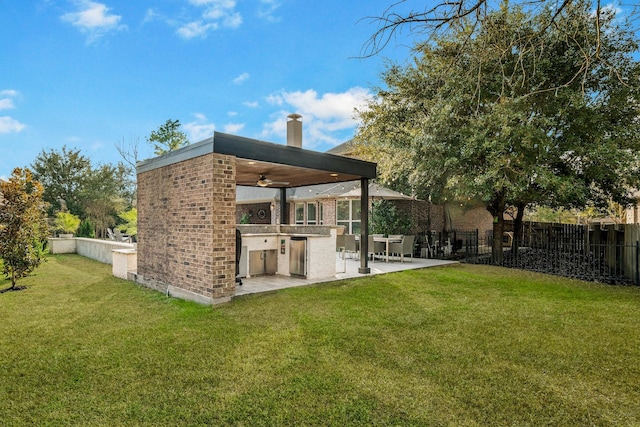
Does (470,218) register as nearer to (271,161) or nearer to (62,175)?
(271,161)

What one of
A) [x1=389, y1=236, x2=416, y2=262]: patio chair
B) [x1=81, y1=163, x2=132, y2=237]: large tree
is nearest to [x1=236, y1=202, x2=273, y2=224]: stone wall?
[x1=389, y1=236, x2=416, y2=262]: patio chair

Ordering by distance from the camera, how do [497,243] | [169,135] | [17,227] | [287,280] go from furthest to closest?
[169,135] → [497,243] → [287,280] → [17,227]

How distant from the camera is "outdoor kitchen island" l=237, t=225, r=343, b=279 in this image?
8.65 metres

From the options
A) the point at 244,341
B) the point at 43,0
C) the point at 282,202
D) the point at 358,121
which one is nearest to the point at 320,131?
the point at 358,121

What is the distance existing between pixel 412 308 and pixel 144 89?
59.6 ft

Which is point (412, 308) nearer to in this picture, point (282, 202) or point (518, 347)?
point (518, 347)

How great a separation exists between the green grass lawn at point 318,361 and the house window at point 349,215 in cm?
971

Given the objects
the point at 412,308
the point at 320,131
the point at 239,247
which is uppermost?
the point at 320,131

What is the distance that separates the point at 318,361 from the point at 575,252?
12.7m

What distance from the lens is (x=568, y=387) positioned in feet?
10.8

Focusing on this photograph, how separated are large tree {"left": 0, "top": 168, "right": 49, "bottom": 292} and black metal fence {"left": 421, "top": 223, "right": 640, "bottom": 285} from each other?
1322 centimetres

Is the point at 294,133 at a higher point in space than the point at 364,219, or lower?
higher

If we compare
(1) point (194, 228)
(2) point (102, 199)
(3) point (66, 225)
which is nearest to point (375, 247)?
(1) point (194, 228)

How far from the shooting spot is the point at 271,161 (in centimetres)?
720
